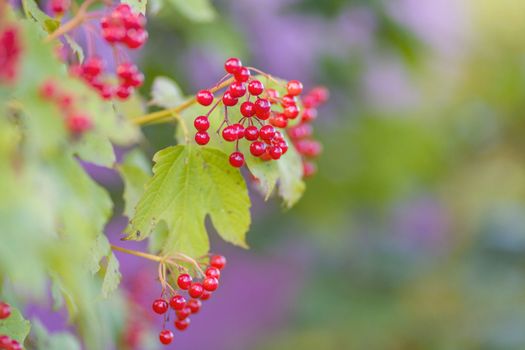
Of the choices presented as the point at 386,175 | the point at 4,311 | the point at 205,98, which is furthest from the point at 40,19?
the point at 386,175

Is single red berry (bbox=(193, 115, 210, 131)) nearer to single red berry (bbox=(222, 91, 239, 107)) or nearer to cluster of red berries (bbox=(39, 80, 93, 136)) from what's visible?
single red berry (bbox=(222, 91, 239, 107))

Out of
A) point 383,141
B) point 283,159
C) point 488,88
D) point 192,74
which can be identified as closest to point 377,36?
point 383,141

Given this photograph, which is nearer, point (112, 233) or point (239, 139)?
point (239, 139)

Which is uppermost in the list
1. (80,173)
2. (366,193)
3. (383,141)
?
(80,173)

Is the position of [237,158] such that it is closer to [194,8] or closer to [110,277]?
[110,277]

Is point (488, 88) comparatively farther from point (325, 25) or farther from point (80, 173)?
point (80, 173)

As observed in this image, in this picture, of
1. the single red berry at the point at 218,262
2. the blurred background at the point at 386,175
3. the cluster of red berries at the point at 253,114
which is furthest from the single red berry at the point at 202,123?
the blurred background at the point at 386,175
